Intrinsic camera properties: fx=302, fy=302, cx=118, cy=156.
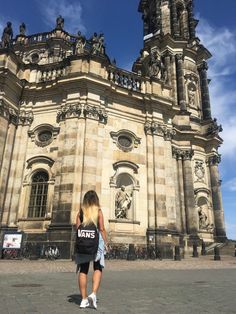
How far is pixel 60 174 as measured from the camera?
1936 cm

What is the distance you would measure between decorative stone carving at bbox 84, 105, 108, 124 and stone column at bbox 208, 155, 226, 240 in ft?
49.3

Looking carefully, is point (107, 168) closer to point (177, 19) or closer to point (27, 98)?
point (27, 98)

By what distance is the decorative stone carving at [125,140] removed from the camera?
22062mm

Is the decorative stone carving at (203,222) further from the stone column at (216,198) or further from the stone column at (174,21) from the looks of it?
the stone column at (174,21)

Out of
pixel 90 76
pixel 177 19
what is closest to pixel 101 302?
pixel 90 76

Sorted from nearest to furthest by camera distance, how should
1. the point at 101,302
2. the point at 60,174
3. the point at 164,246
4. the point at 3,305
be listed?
1. the point at 3,305
2. the point at 101,302
3. the point at 60,174
4. the point at 164,246

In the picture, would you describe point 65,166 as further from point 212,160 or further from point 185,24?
point 185,24

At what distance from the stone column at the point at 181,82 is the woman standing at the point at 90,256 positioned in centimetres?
2779

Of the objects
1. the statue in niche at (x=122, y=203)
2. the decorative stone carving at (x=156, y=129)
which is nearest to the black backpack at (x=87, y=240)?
the statue in niche at (x=122, y=203)

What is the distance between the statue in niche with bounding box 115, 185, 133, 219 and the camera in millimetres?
20766

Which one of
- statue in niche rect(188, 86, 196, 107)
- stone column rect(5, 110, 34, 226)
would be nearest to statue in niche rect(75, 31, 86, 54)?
stone column rect(5, 110, 34, 226)

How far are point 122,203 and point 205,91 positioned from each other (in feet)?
67.8

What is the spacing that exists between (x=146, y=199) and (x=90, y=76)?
31.4 ft

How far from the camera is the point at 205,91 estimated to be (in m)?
35.4
